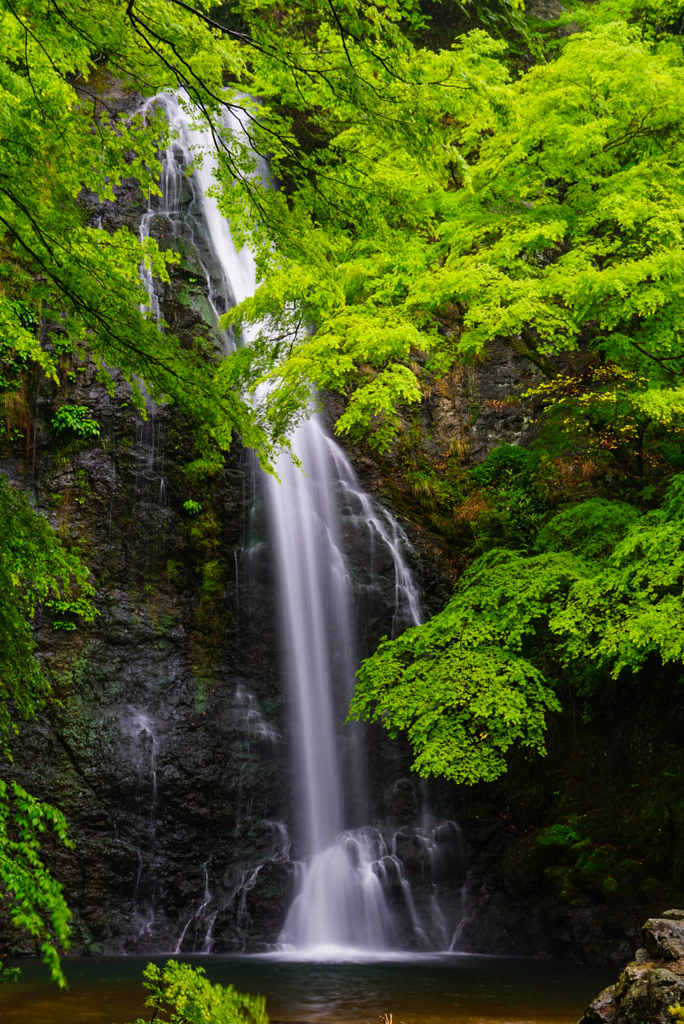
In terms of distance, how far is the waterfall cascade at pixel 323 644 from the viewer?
32.0 feet

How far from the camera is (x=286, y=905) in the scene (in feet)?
32.6

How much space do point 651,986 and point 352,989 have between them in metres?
3.87

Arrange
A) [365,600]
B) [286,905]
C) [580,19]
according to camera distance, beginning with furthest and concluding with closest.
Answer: [580,19], [365,600], [286,905]

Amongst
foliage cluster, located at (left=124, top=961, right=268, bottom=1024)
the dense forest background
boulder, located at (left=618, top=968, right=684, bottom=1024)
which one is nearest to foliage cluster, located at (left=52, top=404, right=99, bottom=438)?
the dense forest background

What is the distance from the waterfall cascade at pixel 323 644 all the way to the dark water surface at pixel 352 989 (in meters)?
1.03

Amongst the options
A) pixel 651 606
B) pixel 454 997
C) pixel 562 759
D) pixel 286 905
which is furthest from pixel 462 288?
pixel 286 905

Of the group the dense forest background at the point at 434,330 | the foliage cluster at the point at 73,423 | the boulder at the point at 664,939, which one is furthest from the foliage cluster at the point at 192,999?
the foliage cluster at the point at 73,423

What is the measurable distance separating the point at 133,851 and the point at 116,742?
1422 millimetres

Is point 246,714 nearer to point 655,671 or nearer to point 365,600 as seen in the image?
point 365,600

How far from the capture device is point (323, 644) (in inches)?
487

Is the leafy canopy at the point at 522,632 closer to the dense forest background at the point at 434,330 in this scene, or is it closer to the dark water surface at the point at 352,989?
the dense forest background at the point at 434,330

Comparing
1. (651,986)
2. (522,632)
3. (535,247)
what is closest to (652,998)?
(651,986)

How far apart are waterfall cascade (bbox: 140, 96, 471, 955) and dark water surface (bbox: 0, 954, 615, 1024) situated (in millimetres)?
1027

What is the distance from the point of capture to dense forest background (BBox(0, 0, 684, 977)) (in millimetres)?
4449
